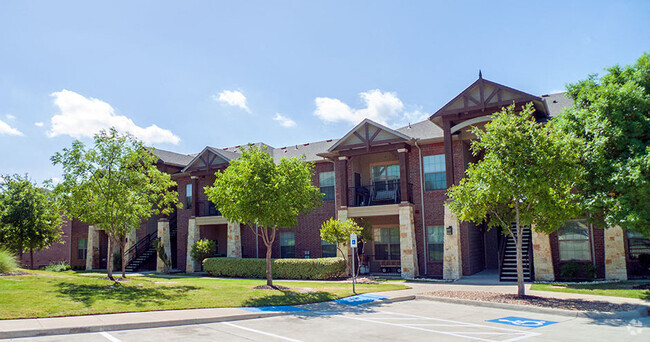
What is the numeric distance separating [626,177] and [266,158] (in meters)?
11.3

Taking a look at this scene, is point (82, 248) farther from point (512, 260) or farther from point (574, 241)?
point (574, 241)

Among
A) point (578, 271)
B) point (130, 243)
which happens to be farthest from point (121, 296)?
point (130, 243)

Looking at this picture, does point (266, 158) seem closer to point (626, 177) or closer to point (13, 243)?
point (626, 177)

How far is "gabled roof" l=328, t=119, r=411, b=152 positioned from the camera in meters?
22.7

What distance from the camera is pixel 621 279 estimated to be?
57.8 feet

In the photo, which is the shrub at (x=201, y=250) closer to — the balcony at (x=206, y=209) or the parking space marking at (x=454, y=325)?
the balcony at (x=206, y=209)

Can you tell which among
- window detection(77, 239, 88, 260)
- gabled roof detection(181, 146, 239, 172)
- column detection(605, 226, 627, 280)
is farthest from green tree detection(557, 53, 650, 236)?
window detection(77, 239, 88, 260)

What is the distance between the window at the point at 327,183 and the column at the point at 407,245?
5090 millimetres

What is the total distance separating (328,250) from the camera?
26.1 metres

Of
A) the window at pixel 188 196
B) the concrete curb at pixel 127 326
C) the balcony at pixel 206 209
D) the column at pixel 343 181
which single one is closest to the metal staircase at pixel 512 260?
the column at pixel 343 181

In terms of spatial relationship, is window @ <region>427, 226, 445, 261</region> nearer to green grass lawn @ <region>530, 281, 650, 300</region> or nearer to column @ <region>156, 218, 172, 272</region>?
green grass lawn @ <region>530, 281, 650, 300</region>

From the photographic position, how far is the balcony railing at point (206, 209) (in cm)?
2950

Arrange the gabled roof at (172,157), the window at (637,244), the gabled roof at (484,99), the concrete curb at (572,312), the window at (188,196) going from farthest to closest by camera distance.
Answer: the gabled roof at (172,157) < the window at (188,196) < the gabled roof at (484,99) < the window at (637,244) < the concrete curb at (572,312)

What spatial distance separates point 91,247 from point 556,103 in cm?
3131
